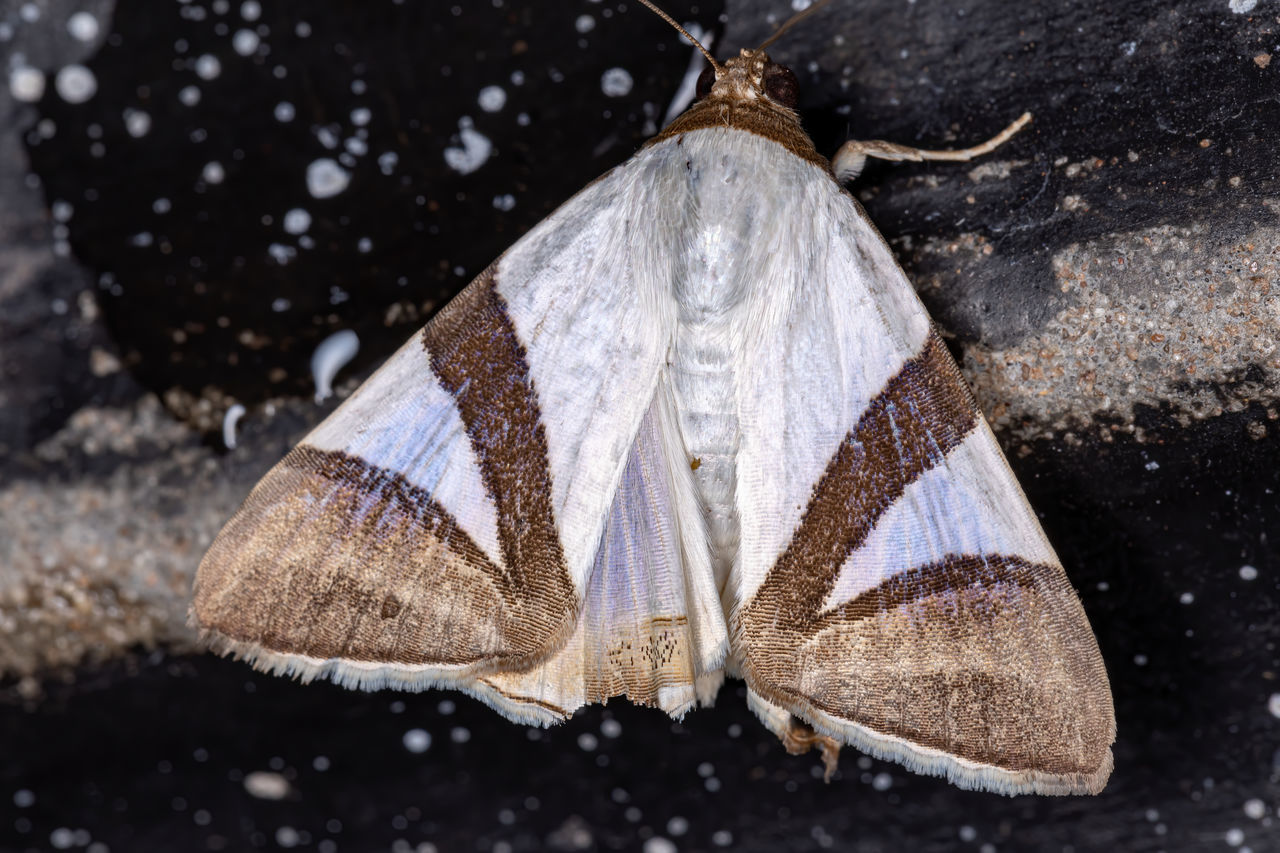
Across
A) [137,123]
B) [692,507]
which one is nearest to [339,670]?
[692,507]

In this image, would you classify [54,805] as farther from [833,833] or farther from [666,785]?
[833,833]

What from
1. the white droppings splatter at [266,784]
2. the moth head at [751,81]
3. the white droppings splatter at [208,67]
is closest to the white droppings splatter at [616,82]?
the moth head at [751,81]

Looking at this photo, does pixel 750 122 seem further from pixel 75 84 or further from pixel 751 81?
pixel 75 84

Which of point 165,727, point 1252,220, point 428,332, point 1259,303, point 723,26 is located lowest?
point 165,727

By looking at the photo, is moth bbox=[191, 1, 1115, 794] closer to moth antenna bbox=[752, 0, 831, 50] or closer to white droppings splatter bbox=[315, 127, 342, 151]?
moth antenna bbox=[752, 0, 831, 50]

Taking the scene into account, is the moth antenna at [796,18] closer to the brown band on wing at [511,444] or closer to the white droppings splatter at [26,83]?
the brown band on wing at [511,444]

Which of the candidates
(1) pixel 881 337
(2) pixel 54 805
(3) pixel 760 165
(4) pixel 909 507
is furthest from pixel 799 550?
(2) pixel 54 805
